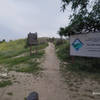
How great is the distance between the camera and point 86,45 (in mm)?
8633

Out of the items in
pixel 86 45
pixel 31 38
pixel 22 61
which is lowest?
pixel 22 61

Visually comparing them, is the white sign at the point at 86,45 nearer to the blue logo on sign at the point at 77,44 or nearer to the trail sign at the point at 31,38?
the blue logo on sign at the point at 77,44

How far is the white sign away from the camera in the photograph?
26.6 feet

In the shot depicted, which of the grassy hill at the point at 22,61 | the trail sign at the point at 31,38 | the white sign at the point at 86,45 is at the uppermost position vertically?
the trail sign at the point at 31,38

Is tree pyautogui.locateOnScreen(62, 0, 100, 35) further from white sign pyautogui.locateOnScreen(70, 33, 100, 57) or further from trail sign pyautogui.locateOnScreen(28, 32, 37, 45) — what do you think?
trail sign pyautogui.locateOnScreen(28, 32, 37, 45)

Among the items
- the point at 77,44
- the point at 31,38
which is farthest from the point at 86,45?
the point at 31,38

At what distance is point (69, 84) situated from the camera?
6.38 m

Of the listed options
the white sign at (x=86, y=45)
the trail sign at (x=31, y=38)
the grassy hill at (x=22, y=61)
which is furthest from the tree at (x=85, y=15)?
the trail sign at (x=31, y=38)

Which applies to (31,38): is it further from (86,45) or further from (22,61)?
(86,45)

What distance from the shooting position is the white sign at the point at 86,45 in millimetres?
8094

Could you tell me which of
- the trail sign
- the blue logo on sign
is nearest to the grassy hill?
the trail sign

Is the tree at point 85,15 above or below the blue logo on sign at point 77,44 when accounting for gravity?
above

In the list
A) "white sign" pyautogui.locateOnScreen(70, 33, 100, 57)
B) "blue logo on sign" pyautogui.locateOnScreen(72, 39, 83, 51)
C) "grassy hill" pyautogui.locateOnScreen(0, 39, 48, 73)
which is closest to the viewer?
"white sign" pyautogui.locateOnScreen(70, 33, 100, 57)

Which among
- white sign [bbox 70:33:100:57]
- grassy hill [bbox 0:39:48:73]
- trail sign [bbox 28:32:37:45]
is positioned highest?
trail sign [bbox 28:32:37:45]
